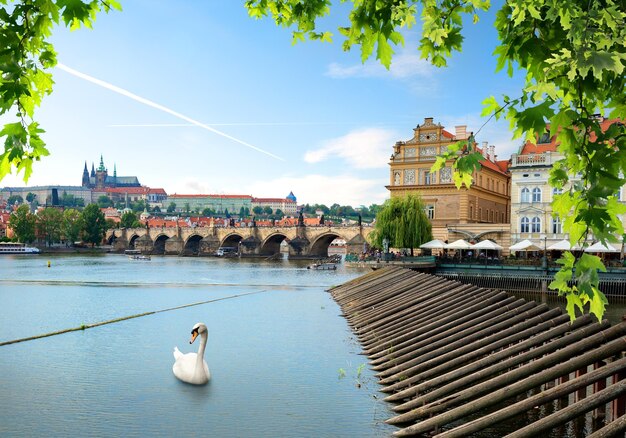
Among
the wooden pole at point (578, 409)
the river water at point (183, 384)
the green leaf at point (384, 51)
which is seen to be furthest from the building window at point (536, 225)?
the green leaf at point (384, 51)

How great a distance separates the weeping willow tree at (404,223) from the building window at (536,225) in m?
8.51

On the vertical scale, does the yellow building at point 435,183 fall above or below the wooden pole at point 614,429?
above

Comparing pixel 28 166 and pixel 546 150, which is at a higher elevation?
pixel 546 150

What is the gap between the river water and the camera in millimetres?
13609

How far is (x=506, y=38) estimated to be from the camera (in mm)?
3914

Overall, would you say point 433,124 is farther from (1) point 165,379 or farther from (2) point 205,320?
(1) point 165,379

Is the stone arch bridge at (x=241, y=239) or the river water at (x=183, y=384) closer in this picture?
the river water at (x=183, y=384)

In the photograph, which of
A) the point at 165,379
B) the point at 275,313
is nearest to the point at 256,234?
the point at 275,313

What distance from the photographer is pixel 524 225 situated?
168ft

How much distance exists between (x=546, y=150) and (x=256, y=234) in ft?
236

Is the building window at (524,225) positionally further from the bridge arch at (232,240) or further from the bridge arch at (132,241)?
the bridge arch at (132,241)

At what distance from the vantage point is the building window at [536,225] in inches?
1992

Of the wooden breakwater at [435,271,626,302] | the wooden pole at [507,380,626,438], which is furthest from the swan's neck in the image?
the wooden breakwater at [435,271,626,302]

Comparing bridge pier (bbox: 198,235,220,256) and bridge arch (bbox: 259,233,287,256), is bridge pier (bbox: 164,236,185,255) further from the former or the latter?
bridge arch (bbox: 259,233,287,256)
